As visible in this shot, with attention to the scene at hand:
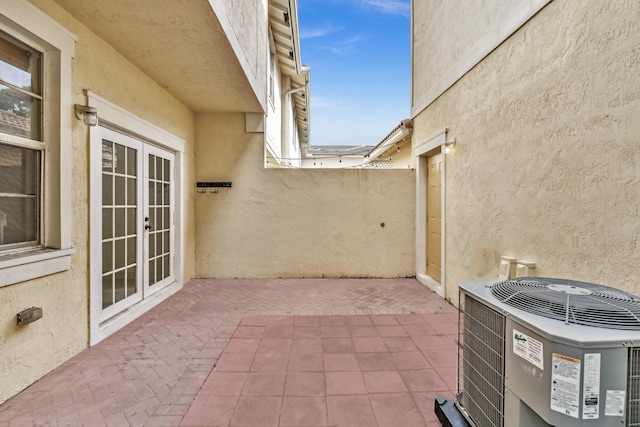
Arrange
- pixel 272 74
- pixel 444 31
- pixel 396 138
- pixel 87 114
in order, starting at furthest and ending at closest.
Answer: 1. pixel 272 74
2. pixel 396 138
3. pixel 444 31
4. pixel 87 114

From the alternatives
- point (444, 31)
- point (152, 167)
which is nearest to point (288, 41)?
point (444, 31)

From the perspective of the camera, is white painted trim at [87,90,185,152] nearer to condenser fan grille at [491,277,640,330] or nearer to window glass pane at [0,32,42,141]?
Answer: window glass pane at [0,32,42,141]

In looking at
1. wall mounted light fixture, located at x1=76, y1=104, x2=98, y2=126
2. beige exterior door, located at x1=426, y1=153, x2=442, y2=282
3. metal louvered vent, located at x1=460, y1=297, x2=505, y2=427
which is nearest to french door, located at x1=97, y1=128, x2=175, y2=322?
wall mounted light fixture, located at x1=76, y1=104, x2=98, y2=126

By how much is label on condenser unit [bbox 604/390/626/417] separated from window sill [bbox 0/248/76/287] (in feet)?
11.8

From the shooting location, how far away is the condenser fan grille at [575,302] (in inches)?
46.4

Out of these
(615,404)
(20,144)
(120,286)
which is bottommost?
(120,286)

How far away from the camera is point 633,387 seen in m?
1.09

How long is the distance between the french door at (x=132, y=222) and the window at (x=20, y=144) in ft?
1.86

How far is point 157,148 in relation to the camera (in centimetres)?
448

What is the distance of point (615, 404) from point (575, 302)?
1.29ft

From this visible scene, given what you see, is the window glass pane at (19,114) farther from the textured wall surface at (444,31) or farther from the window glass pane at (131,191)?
the textured wall surface at (444,31)

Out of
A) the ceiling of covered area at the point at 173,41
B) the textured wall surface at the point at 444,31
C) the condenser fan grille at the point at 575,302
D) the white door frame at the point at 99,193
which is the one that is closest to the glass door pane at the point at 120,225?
the white door frame at the point at 99,193

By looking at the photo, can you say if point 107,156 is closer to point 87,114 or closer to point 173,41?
point 87,114

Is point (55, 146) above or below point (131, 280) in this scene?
above
